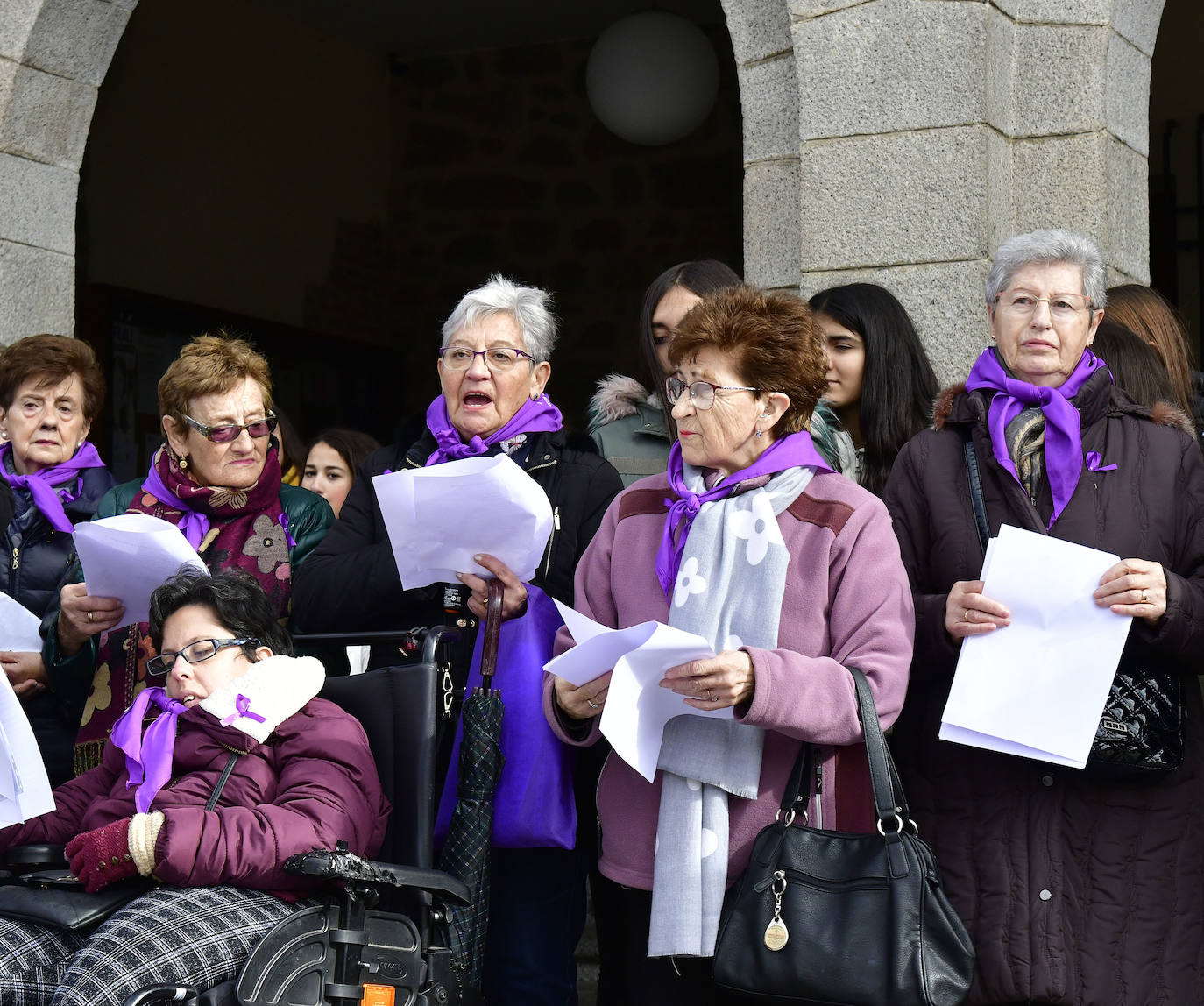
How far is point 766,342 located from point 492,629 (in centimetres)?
77

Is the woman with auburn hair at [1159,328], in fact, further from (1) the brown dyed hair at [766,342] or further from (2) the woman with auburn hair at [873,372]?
(1) the brown dyed hair at [766,342]

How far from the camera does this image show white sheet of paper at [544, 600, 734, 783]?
8.39 feet

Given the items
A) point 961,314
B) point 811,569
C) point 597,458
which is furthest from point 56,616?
point 961,314

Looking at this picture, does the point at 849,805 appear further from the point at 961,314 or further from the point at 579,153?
the point at 579,153

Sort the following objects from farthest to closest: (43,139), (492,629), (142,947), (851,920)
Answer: (43,139)
(492,629)
(142,947)
(851,920)

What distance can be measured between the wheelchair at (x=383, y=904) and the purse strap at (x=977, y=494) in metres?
1.04

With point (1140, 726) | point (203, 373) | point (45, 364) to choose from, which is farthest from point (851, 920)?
point (45, 364)

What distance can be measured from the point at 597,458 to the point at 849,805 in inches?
42.4

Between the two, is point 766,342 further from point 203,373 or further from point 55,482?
point 55,482

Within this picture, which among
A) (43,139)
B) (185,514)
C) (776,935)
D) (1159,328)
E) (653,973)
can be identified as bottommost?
(653,973)

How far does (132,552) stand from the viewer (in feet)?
10.7

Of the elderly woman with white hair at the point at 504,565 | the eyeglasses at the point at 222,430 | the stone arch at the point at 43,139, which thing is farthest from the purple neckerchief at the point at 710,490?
the stone arch at the point at 43,139

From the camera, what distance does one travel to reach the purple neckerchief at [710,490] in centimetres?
286

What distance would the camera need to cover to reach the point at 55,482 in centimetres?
398
